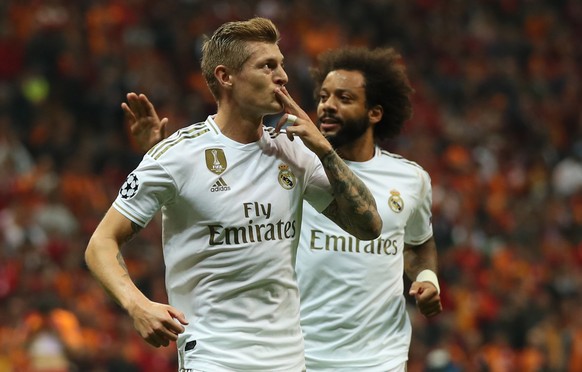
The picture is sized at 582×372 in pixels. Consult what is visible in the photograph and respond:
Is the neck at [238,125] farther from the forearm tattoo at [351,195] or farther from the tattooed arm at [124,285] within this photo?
the tattooed arm at [124,285]

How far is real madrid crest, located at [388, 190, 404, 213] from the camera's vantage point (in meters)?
6.19

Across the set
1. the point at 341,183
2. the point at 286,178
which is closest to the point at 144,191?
the point at 286,178

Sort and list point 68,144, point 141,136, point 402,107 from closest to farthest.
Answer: point 141,136, point 402,107, point 68,144

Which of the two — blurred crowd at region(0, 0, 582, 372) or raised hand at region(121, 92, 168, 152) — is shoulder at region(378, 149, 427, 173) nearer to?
raised hand at region(121, 92, 168, 152)

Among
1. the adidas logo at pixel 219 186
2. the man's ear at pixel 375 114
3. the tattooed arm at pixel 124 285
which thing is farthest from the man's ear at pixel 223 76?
the man's ear at pixel 375 114

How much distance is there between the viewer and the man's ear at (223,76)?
16.2 ft

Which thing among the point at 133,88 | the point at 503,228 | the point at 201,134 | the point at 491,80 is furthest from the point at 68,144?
the point at 201,134

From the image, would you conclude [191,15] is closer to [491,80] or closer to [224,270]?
[491,80]

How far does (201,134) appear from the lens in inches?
194

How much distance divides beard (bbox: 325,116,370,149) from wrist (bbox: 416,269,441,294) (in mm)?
837

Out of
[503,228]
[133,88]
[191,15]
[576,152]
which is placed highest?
[191,15]

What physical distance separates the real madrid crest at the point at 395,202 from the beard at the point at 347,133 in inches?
14.9

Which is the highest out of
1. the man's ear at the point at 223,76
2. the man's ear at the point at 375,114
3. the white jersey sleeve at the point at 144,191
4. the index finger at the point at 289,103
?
the man's ear at the point at 223,76

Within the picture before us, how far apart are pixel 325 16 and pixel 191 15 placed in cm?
239
